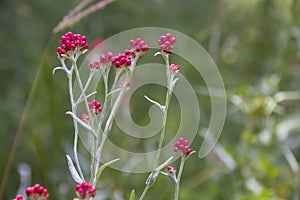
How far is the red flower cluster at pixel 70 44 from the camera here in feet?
2.15

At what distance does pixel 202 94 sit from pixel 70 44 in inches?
57.8

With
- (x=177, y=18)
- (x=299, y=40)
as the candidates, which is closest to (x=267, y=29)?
(x=177, y=18)

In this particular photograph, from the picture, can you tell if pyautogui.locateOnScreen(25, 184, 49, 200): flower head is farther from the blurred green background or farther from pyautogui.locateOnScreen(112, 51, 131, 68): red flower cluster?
the blurred green background

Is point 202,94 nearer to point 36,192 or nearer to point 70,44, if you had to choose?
point 70,44

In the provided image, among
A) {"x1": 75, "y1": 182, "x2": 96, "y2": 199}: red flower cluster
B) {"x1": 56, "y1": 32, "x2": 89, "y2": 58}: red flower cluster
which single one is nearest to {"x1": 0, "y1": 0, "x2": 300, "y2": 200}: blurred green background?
{"x1": 56, "y1": 32, "x2": 89, "y2": 58}: red flower cluster

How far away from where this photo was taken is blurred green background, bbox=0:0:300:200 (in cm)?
149

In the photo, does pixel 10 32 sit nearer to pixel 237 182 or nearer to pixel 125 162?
pixel 125 162

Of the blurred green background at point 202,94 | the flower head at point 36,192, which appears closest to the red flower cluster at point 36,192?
the flower head at point 36,192

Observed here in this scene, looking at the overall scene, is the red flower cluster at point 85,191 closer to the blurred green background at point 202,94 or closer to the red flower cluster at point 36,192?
the red flower cluster at point 36,192

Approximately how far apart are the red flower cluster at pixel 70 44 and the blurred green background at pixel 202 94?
0.57 metres

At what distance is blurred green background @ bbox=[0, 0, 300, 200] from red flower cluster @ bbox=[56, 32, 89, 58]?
569 millimetres

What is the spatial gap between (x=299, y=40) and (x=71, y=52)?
3.29ft

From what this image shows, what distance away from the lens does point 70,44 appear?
65 cm

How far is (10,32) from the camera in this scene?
2.64 m
